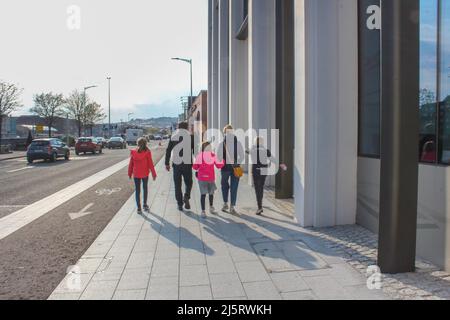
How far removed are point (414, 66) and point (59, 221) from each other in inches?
279

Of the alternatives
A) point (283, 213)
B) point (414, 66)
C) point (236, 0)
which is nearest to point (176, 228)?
point (283, 213)

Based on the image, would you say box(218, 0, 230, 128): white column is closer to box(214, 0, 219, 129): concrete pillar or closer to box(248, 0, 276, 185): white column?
box(214, 0, 219, 129): concrete pillar

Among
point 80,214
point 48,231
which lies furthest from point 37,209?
point 48,231

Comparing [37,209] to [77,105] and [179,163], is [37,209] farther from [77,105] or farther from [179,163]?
[77,105]

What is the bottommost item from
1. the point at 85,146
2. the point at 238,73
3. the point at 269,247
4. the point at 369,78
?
the point at 269,247

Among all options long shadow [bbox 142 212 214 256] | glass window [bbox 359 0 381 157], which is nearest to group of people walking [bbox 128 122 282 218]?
long shadow [bbox 142 212 214 256]

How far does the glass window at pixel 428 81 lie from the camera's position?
5020 mm

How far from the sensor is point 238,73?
16.6 meters

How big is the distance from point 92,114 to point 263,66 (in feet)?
204

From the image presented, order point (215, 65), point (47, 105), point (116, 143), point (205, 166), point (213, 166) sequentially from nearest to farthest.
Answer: point (205, 166), point (213, 166), point (215, 65), point (116, 143), point (47, 105)

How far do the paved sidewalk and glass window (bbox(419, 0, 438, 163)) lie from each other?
1911mm

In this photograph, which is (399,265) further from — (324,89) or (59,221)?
(59,221)

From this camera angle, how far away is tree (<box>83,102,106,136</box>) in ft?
218
